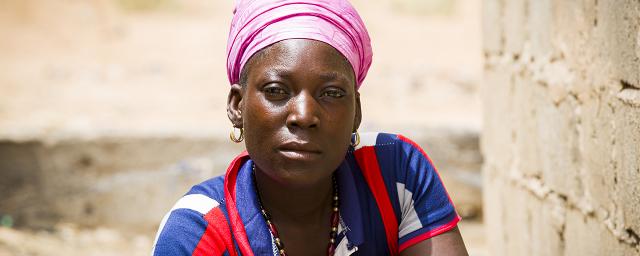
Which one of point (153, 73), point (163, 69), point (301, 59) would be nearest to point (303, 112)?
point (301, 59)

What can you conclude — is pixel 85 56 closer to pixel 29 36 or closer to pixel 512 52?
pixel 29 36

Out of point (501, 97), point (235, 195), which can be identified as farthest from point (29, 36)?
point (235, 195)

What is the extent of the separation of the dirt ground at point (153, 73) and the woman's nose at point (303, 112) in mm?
3154

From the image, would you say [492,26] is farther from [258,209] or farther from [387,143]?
[258,209]

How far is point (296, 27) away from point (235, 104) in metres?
0.30

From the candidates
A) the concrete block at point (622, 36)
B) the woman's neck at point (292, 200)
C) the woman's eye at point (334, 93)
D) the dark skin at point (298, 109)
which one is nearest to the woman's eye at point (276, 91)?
the dark skin at point (298, 109)

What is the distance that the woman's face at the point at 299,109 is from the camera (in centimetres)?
212

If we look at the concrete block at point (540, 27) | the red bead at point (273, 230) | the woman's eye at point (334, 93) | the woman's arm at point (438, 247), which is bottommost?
the woman's arm at point (438, 247)

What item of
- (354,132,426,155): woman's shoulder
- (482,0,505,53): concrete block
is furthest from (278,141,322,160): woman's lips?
(482,0,505,53): concrete block

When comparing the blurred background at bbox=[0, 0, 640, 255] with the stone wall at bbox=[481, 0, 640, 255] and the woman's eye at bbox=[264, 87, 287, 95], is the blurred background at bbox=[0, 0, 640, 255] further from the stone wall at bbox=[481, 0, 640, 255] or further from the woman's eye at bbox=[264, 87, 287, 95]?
the woman's eye at bbox=[264, 87, 287, 95]

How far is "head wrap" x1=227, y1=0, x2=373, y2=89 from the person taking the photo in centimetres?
216

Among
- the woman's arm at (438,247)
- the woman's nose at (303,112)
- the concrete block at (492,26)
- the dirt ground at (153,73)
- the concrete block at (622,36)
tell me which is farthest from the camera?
the dirt ground at (153,73)

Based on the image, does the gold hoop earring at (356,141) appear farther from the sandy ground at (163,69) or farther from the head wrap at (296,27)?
the sandy ground at (163,69)

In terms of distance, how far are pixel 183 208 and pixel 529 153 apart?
179 cm
